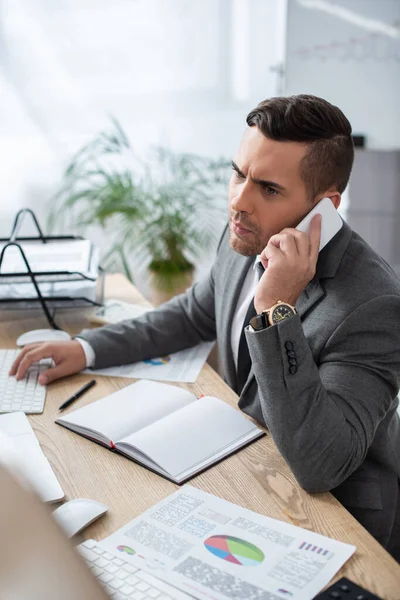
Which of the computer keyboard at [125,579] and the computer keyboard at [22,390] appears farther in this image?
the computer keyboard at [22,390]

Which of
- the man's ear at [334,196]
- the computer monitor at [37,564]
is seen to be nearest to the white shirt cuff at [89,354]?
the man's ear at [334,196]

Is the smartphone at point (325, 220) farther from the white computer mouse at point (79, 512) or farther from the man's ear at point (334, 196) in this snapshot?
the white computer mouse at point (79, 512)

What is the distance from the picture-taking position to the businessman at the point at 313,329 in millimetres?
1096

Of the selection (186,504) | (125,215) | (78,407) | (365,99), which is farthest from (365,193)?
(186,504)

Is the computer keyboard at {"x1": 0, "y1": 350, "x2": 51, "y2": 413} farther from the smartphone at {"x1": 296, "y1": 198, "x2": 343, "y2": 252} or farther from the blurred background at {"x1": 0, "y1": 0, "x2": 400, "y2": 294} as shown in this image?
the blurred background at {"x1": 0, "y1": 0, "x2": 400, "y2": 294}

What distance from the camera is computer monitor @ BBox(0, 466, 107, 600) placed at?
1.03 ft

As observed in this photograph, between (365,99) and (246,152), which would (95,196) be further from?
(246,152)

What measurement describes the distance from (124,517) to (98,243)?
251cm

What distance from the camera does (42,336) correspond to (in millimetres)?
1700

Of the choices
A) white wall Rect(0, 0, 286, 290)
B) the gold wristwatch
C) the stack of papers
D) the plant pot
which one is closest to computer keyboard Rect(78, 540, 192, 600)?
the gold wristwatch

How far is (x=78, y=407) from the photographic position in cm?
136

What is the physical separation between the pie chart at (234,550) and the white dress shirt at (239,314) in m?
0.64

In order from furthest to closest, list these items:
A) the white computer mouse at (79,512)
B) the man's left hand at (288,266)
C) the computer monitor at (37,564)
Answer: the man's left hand at (288,266)
the white computer mouse at (79,512)
the computer monitor at (37,564)

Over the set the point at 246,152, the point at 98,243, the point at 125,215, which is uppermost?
the point at 246,152
